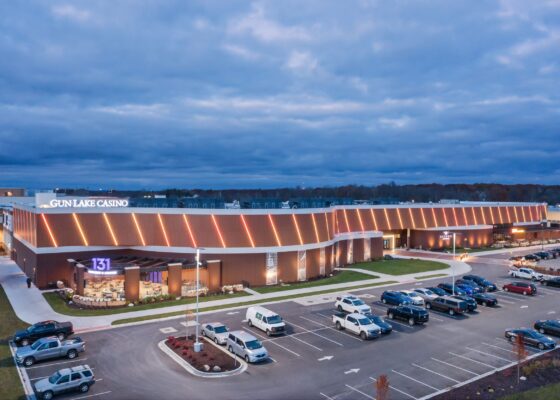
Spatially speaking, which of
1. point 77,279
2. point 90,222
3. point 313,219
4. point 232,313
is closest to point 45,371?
point 232,313

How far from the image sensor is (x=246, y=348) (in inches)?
1217

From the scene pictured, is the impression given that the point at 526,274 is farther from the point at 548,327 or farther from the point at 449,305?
the point at 548,327

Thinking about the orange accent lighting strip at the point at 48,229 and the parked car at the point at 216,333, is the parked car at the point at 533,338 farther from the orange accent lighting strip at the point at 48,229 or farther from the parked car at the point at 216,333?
the orange accent lighting strip at the point at 48,229

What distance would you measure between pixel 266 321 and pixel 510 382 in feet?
59.7

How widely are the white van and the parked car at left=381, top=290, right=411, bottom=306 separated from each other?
1459cm

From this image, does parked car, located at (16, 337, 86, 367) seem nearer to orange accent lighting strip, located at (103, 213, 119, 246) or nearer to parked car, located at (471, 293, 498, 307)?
orange accent lighting strip, located at (103, 213, 119, 246)

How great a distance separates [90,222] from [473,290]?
48.7m

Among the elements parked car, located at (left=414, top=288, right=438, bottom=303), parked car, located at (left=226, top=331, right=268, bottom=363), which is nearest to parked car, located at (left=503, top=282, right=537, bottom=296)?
parked car, located at (left=414, top=288, right=438, bottom=303)

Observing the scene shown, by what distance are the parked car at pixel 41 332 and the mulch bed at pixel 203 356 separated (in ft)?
28.0

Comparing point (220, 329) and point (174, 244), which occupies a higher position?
point (174, 244)

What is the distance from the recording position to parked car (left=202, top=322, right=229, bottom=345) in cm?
3428

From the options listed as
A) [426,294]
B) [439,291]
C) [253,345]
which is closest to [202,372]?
[253,345]

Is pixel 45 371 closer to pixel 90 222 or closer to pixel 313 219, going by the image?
pixel 90 222

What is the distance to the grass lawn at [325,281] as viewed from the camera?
54.6 meters
